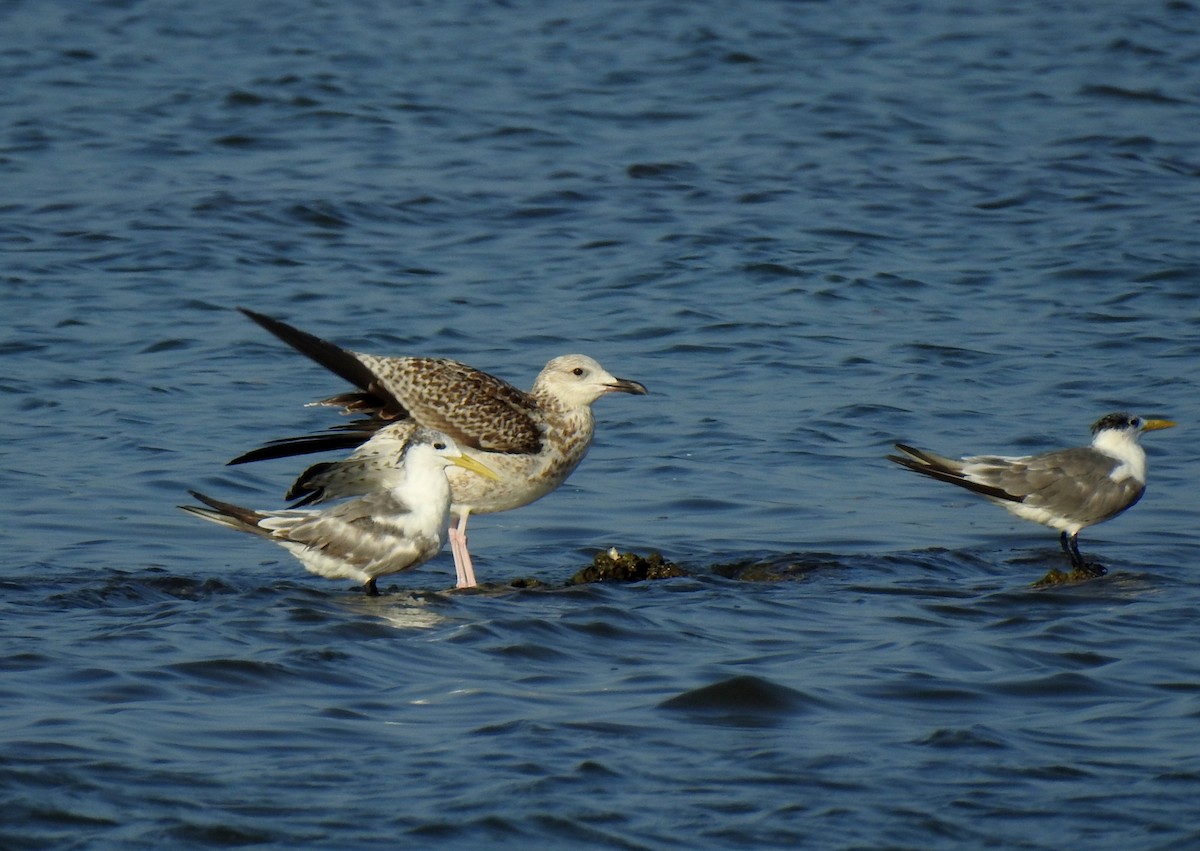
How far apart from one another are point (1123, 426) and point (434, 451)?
3.49 m

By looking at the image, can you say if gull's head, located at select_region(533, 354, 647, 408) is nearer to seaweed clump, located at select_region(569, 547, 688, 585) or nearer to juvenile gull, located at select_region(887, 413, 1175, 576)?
seaweed clump, located at select_region(569, 547, 688, 585)

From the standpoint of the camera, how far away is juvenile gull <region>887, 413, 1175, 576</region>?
8.90m

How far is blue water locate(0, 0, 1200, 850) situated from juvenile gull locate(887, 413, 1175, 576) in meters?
0.25

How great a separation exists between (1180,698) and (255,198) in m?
11.0

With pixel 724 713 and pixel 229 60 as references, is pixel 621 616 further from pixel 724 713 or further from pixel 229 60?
pixel 229 60

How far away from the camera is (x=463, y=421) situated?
895cm

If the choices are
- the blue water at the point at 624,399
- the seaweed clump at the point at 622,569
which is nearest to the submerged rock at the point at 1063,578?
the blue water at the point at 624,399

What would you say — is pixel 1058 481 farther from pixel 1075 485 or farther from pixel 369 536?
pixel 369 536

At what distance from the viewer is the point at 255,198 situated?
16.0 m

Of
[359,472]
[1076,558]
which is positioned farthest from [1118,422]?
[359,472]

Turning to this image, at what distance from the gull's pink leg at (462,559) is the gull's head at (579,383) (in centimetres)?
92

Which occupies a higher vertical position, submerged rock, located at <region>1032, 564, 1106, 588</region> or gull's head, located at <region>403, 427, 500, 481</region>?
gull's head, located at <region>403, 427, 500, 481</region>

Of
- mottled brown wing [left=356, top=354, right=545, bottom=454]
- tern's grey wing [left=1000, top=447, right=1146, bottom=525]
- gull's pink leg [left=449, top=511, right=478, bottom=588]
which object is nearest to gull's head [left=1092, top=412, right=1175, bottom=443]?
tern's grey wing [left=1000, top=447, right=1146, bottom=525]

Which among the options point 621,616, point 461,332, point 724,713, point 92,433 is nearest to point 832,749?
point 724,713
